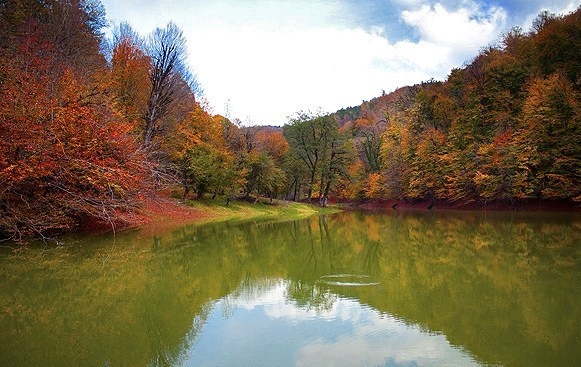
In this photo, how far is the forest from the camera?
12539mm

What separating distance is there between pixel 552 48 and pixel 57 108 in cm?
3277

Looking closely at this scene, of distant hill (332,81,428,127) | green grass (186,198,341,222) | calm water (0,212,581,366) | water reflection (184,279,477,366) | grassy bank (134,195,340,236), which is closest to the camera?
water reflection (184,279,477,366)

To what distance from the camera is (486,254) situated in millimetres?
10781

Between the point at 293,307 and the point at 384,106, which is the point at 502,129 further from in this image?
the point at 384,106

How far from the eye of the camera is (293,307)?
256 inches

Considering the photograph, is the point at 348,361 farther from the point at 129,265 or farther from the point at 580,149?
the point at 580,149

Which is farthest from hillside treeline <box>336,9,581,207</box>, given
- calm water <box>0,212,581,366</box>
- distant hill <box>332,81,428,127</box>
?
calm water <box>0,212,581,366</box>

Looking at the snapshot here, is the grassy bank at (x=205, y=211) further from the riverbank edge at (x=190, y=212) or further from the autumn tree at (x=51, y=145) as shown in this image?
the autumn tree at (x=51, y=145)

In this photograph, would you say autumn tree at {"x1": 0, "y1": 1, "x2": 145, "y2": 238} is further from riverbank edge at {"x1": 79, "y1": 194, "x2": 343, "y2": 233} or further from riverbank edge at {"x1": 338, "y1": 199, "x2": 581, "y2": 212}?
riverbank edge at {"x1": 338, "y1": 199, "x2": 581, "y2": 212}

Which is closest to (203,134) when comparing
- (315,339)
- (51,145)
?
(51,145)

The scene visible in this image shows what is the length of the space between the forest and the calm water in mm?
2824

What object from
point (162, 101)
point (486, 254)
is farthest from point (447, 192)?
point (486, 254)

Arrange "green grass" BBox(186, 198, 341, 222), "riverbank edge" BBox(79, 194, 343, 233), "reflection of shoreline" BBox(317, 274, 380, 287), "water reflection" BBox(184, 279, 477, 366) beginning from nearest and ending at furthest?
"water reflection" BBox(184, 279, 477, 366)
"reflection of shoreline" BBox(317, 274, 380, 287)
"riverbank edge" BBox(79, 194, 343, 233)
"green grass" BBox(186, 198, 341, 222)

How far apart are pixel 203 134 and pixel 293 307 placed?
28104 millimetres
